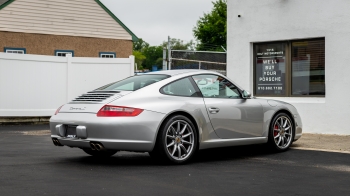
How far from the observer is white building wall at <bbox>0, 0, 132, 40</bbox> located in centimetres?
2671

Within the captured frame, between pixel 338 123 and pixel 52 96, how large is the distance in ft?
30.6

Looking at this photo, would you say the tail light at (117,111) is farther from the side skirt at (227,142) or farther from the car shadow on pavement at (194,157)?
the side skirt at (227,142)

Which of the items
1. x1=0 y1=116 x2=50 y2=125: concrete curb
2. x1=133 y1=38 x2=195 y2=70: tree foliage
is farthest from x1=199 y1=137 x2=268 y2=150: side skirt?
x1=133 y1=38 x2=195 y2=70: tree foliage

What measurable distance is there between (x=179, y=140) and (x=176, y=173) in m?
0.92

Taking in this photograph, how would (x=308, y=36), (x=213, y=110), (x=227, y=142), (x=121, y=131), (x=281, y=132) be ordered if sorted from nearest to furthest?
(x=121, y=131) → (x=213, y=110) → (x=227, y=142) → (x=281, y=132) → (x=308, y=36)

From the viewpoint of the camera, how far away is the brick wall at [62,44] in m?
26.6

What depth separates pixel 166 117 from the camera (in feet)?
26.1

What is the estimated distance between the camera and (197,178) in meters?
6.85

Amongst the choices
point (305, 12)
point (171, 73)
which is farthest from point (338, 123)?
point (171, 73)

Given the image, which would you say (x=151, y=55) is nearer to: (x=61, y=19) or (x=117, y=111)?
(x=61, y=19)

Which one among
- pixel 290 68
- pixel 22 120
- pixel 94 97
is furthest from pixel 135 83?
pixel 22 120

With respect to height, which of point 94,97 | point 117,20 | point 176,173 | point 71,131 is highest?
point 117,20

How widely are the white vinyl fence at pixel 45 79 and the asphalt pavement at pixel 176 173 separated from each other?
7744mm

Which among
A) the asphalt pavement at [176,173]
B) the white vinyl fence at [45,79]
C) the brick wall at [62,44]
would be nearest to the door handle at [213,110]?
the asphalt pavement at [176,173]
